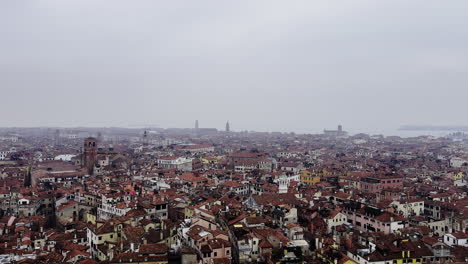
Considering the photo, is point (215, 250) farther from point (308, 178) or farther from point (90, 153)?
point (90, 153)

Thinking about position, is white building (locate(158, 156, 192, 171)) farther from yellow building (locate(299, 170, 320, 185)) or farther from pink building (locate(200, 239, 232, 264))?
pink building (locate(200, 239, 232, 264))

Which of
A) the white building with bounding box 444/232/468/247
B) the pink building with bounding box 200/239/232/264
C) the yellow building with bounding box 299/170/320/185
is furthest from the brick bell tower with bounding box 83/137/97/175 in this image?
the white building with bounding box 444/232/468/247

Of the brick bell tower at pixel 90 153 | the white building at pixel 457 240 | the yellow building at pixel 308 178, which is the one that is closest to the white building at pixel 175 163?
the brick bell tower at pixel 90 153

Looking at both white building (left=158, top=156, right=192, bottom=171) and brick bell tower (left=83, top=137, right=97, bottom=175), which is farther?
white building (left=158, top=156, right=192, bottom=171)

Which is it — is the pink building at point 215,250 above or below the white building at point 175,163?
above

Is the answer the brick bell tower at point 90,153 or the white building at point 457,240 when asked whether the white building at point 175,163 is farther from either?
the white building at point 457,240

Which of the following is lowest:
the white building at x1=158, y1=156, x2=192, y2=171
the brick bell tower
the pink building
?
the white building at x1=158, y1=156, x2=192, y2=171

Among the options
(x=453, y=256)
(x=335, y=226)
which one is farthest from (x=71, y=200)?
(x=453, y=256)

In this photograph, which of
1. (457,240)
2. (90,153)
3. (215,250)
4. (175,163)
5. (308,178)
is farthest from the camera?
(175,163)

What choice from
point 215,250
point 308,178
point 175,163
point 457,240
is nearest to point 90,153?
point 175,163

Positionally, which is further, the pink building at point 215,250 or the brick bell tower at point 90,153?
the brick bell tower at point 90,153

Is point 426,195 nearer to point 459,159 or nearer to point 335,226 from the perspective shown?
point 335,226
